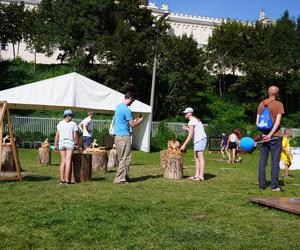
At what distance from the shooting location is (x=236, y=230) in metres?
6.48

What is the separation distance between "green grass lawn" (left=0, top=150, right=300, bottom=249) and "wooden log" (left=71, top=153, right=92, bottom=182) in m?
0.74

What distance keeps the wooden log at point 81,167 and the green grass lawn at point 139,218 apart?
0.74 m

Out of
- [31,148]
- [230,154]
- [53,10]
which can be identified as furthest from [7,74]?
[230,154]

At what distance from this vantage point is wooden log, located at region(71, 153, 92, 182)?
11.6 meters

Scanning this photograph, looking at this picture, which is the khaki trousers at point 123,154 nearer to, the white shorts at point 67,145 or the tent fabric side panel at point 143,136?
the white shorts at point 67,145

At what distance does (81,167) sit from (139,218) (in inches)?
190

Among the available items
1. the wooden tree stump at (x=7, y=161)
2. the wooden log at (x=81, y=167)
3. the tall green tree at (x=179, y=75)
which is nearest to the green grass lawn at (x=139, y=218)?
the wooden log at (x=81, y=167)

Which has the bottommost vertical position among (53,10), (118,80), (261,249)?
(261,249)

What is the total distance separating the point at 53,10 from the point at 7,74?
717 centimetres

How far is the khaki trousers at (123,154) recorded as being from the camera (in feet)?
Answer: 37.4

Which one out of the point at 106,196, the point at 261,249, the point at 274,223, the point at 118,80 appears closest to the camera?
the point at 261,249

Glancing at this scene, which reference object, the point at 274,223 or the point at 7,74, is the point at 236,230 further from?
the point at 7,74

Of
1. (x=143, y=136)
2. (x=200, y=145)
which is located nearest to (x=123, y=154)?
(x=200, y=145)

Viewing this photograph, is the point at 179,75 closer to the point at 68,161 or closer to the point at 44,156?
the point at 44,156
